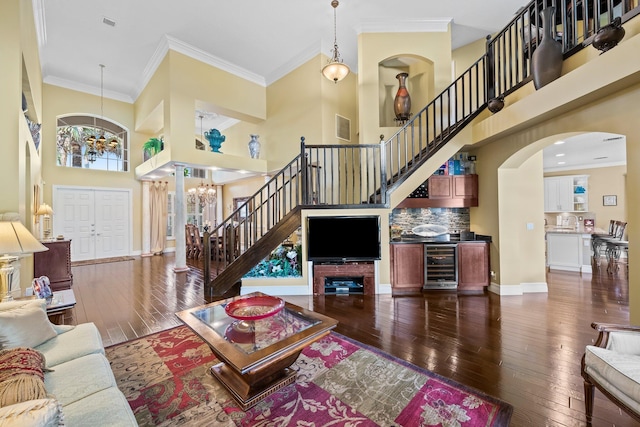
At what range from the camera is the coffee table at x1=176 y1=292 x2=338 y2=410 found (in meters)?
1.75

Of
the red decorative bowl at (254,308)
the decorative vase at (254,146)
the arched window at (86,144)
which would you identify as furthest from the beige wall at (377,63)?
the arched window at (86,144)

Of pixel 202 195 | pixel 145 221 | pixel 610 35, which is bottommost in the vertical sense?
pixel 145 221

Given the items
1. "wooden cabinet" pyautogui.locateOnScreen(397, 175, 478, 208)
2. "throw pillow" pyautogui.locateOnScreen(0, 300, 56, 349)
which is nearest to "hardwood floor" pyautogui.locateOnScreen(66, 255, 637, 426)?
"throw pillow" pyautogui.locateOnScreen(0, 300, 56, 349)

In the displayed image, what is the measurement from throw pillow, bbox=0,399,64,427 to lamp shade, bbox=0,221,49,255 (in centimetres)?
179

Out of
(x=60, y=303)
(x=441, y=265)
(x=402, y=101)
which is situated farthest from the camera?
(x=402, y=101)

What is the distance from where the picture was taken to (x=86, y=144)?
25.6 feet

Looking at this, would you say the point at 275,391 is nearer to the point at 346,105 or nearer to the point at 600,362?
the point at 600,362

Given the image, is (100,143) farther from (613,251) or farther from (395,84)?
(613,251)

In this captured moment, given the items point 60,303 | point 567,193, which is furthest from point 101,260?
point 567,193

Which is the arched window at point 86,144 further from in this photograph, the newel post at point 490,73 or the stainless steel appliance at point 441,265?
the newel post at point 490,73

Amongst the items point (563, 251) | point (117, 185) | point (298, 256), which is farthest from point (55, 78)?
point (563, 251)

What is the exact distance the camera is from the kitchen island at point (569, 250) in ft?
19.5

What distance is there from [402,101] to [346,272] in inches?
147

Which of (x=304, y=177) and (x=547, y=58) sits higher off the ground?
(x=547, y=58)
